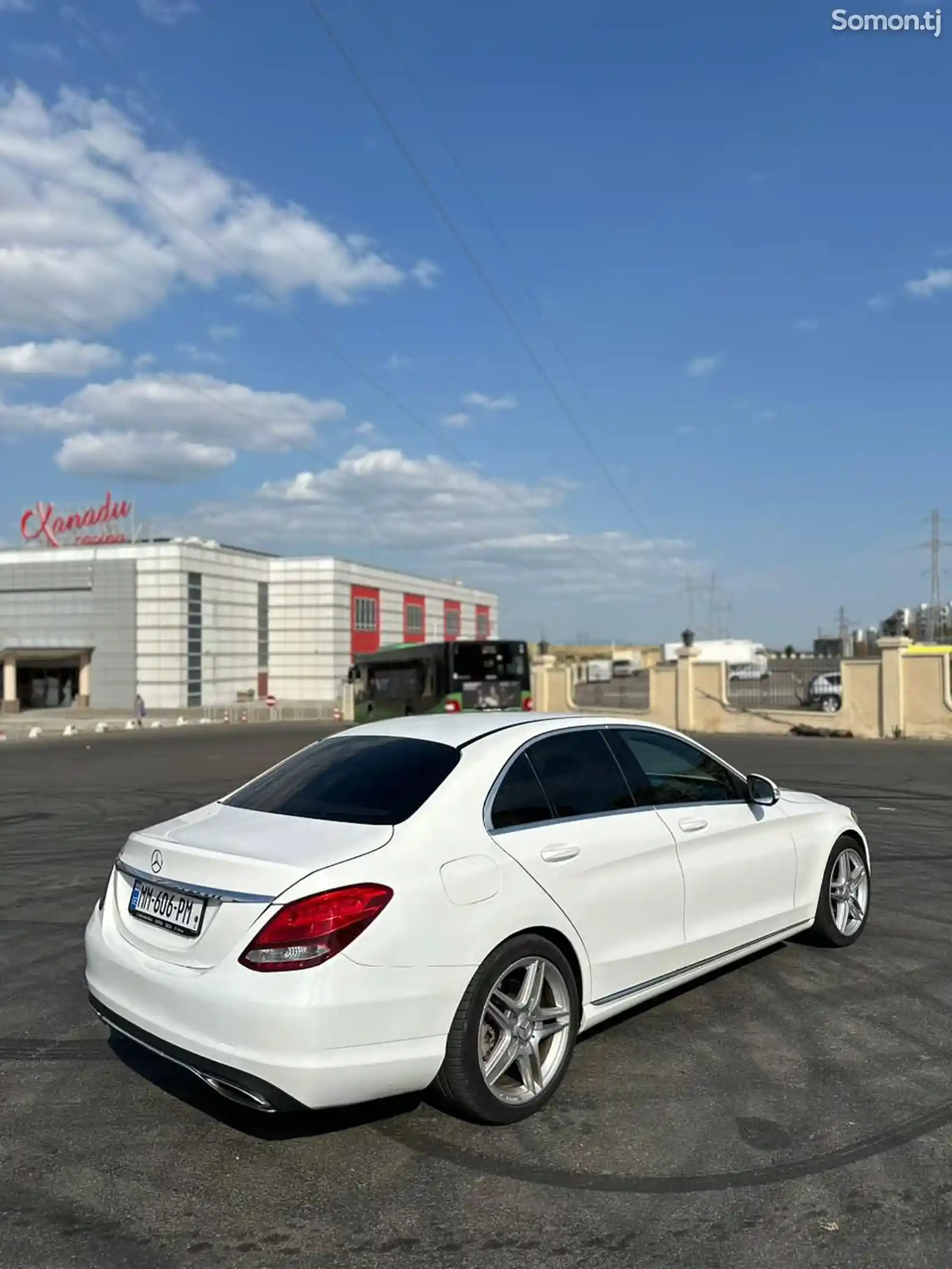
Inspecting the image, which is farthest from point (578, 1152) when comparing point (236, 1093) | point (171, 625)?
point (171, 625)

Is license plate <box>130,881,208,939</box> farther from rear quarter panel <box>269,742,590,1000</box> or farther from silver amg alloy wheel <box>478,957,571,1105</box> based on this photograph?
silver amg alloy wheel <box>478,957,571,1105</box>

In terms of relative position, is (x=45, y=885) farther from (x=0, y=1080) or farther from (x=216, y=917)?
(x=216, y=917)

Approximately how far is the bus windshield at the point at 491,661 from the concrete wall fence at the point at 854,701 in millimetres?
3677

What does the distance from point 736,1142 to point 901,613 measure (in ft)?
309

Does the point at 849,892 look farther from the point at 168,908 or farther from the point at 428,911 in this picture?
the point at 168,908

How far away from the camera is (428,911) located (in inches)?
146

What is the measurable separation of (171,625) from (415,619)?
87.0ft

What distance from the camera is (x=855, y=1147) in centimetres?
374

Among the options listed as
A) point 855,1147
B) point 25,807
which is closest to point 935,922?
point 855,1147

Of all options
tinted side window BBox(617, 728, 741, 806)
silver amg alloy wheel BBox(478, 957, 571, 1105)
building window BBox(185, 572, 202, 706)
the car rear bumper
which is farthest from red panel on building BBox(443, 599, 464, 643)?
the car rear bumper

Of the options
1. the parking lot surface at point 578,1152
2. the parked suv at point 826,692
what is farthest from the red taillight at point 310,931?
the parked suv at point 826,692

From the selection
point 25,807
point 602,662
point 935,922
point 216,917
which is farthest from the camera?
point 602,662

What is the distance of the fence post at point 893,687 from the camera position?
1067 inches

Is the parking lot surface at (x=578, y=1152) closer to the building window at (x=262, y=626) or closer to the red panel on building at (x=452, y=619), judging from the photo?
the building window at (x=262, y=626)
